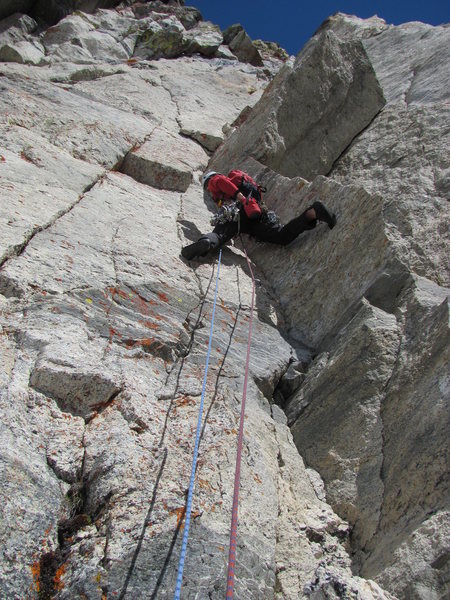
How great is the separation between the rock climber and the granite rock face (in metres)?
0.21

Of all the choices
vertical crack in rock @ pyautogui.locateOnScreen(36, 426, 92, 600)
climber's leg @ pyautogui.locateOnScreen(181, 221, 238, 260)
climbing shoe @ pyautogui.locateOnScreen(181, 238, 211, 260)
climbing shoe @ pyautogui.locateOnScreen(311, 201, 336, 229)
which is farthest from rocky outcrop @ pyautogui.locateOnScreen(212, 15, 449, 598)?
vertical crack in rock @ pyautogui.locateOnScreen(36, 426, 92, 600)

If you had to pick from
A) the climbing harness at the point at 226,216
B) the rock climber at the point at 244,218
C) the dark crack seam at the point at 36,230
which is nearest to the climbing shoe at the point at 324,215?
the rock climber at the point at 244,218

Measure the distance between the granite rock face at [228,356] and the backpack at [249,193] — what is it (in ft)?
1.69

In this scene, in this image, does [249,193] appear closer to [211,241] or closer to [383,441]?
[211,241]

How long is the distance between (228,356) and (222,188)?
151 inches

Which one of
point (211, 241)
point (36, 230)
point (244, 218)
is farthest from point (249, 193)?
point (36, 230)

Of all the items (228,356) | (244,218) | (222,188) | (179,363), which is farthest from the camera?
(222,188)

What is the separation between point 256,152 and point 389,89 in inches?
143

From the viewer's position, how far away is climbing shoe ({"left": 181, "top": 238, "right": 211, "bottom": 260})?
21.7 ft

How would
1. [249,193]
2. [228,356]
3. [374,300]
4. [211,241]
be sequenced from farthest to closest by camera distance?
[249,193], [211,241], [374,300], [228,356]

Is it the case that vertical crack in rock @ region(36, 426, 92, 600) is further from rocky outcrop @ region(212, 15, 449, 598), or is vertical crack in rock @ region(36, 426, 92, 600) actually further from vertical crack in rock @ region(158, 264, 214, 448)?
rocky outcrop @ region(212, 15, 449, 598)

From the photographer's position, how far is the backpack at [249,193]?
7604 millimetres

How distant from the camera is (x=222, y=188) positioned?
808cm

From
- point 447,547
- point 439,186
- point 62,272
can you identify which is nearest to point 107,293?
point 62,272
